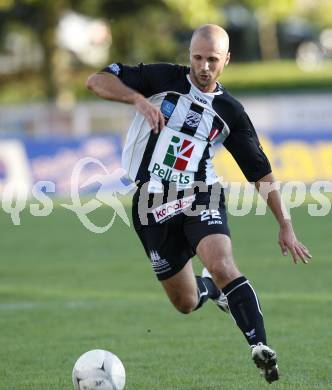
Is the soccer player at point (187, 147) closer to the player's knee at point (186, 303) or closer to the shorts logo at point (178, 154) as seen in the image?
the shorts logo at point (178, 154)

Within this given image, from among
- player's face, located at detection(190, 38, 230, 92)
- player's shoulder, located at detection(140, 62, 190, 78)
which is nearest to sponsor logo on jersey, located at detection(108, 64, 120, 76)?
player's shoulder, located at detection(140, 62, 190, 78)

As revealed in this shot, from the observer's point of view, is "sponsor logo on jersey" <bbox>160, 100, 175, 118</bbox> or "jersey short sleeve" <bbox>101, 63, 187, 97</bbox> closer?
"jersey short sleeve" <bbox>101, 63, 187, 97</bbox>

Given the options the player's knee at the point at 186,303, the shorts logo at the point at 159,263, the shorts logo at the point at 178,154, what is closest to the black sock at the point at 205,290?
the player's knee at the point at 186,303

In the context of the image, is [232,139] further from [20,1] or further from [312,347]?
[20,1]

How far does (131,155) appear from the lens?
24.1ft

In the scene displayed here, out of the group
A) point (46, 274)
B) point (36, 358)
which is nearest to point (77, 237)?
point (46, 274)

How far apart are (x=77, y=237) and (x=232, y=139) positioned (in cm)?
1032

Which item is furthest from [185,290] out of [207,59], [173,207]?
[207,59]

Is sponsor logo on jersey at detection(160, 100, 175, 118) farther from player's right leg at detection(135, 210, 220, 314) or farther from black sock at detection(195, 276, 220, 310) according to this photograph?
black sock at detection(195, 276, 220, 310)

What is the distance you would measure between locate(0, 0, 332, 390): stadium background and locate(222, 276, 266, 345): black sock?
446mm

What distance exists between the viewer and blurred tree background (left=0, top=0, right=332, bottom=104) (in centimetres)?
3509

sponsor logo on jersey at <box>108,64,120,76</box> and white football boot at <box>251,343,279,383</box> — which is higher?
sponsor logo on jersey at <box>108,64,120,76</box>

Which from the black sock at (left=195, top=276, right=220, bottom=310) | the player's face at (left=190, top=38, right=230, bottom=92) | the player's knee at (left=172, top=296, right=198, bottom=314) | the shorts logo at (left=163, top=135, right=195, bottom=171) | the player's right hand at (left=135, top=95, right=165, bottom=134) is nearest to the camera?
the player's right hand at (left=135, top=95, right=165, bottom=134)

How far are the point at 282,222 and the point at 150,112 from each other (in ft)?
3.97
